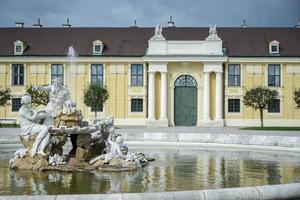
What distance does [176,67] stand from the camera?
52.8 m

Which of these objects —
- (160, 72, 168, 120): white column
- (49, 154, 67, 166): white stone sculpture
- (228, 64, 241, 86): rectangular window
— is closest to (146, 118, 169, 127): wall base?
(160, 72, 168, 120): white column

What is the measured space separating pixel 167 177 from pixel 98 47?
41846 mm

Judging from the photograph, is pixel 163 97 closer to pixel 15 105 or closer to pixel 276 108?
pixel 276 108

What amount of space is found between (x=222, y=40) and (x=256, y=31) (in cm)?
465

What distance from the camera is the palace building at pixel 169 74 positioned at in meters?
52.0

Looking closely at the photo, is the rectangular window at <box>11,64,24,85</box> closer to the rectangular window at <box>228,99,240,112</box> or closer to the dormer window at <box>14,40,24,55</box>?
the dormer window at <box>14,40,24,55</box>

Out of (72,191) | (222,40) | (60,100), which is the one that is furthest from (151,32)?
(72,191)

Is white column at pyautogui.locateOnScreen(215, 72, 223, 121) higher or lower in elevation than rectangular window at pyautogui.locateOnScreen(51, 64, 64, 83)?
lower

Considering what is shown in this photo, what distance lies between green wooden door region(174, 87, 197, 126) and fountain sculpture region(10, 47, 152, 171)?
124 feet

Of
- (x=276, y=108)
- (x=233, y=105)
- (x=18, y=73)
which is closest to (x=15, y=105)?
(x=18, y=73)

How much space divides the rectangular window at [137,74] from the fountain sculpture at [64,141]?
37719 mm

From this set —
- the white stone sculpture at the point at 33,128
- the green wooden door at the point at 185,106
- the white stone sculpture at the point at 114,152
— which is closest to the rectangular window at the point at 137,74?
the green wooden door at the point at 185,106

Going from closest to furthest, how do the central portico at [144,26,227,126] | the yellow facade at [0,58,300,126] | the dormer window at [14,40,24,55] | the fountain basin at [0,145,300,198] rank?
the fountain basin at [0,145,300,198] < the central portico at [144,26,227,126] < the yellow facade at [0,58,300,126] < the dormer window at [14,40,24,55]

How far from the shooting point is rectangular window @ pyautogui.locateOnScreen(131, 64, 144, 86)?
53.3m
